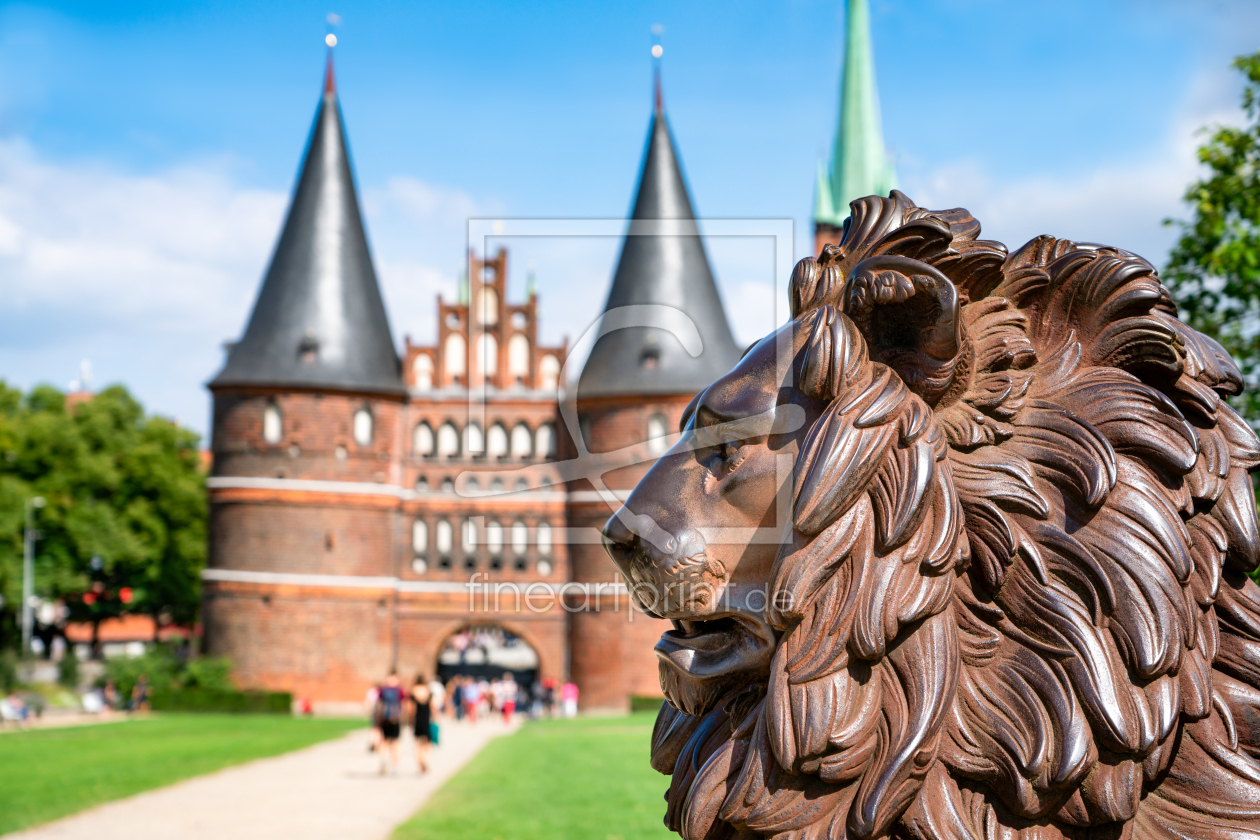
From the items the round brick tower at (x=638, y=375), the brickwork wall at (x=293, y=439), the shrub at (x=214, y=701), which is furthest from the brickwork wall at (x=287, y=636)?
the round brick tower at (x=638, y=375)

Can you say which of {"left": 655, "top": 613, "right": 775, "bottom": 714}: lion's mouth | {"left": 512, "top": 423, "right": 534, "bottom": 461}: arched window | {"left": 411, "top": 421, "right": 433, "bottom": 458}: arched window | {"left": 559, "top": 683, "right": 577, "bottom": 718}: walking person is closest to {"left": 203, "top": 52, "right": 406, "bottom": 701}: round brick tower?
{"left": 411, "top": 421, "right": 433, "bottom": 458}: arched window

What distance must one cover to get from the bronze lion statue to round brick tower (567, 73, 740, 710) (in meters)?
32.6

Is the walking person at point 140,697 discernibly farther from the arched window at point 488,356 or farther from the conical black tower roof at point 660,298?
the conical black tower roof at point 660,298

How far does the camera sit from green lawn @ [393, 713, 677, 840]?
9562 millimetres

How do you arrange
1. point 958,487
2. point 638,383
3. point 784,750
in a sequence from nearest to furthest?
point 784,750, point 958,487, point 638,383

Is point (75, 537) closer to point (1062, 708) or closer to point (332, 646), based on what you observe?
point (332, 646)

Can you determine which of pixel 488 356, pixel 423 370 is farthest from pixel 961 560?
pixel 423 370

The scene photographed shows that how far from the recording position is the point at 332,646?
36250 millimetres

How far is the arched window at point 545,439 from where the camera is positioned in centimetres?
3841

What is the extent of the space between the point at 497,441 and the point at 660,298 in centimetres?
695

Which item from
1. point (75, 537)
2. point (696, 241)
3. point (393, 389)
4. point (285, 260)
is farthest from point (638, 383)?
point (75, 537)

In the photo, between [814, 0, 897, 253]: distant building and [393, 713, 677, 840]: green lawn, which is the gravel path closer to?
[393, 713, 677, 840]: green lawn

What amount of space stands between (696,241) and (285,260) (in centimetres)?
1254

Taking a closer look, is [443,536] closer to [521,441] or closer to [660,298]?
[521,441]
